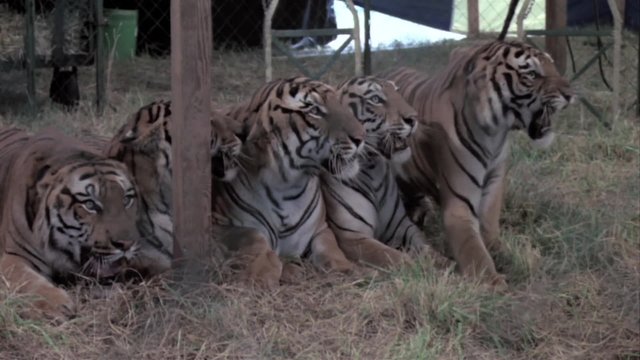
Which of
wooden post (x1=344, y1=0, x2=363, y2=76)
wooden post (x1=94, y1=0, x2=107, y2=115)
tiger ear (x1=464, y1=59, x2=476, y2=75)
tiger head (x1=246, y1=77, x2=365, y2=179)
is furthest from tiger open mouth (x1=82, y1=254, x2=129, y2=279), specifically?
wooden post (x1=94, y1=0, x2=107, y2=115)

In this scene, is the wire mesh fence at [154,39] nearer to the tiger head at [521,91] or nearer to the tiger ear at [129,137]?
the tiger head at [521,91]

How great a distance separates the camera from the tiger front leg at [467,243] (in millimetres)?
3791

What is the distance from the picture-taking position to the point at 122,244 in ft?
10.6

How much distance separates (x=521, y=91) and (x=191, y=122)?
4.61 ft

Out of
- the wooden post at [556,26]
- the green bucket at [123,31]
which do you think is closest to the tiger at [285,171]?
the wooden post at [556,26]

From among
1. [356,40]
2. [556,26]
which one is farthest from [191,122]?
[556,26]

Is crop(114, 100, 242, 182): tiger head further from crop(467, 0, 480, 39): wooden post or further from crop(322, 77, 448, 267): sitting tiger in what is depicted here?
crop(467, 0, 480, 39): wooden post

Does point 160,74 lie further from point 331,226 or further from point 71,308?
point 71,308

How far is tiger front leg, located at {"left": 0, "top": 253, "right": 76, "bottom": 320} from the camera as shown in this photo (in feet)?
10.5

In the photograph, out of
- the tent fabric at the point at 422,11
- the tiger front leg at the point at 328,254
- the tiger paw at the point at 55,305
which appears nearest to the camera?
the tiger paw at the point at 55,305

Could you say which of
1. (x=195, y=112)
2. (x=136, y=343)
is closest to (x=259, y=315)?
(x=136, y=343)

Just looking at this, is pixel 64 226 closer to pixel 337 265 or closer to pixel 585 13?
pixel 337 265

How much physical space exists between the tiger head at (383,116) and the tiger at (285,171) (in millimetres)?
261

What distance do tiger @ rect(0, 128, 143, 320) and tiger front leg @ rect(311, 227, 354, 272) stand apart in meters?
0.71
